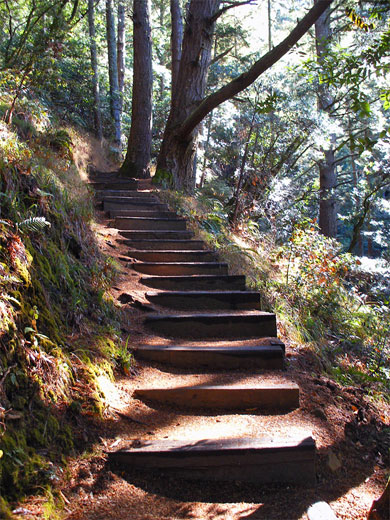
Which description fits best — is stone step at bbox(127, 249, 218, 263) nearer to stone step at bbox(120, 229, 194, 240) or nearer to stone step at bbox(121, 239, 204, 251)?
stone step at bbox(121, 239, 204, 251)

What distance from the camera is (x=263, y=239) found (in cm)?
998

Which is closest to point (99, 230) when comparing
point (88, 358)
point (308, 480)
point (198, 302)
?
point (198, 302)

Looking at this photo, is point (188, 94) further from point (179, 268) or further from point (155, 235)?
point (179, 268)

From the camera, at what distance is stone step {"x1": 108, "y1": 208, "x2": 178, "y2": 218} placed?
854cm

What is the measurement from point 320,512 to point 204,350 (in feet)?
6.28

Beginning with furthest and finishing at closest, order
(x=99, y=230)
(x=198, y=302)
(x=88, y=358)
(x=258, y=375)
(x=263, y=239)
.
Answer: (x=263, y=239) < (x=99, y=230) < (x=198, y=302) < (x=258, y=375) < (x=88, y=358)

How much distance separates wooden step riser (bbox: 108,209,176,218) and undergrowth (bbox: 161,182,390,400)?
450 mm

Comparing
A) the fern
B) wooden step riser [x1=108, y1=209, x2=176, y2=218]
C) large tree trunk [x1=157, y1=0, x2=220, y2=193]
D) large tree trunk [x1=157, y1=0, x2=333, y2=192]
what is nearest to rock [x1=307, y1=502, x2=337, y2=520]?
the fern

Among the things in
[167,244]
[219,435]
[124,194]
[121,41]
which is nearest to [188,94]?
[124,194]

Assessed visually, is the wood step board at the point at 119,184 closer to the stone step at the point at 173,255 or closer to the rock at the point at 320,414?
the stone step at the point at 173,255

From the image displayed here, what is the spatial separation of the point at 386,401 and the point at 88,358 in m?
3.38

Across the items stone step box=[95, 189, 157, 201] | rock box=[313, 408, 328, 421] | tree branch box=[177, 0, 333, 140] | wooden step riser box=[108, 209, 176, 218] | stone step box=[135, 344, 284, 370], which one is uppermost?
tree branch box=[177, 0, 333, 140]

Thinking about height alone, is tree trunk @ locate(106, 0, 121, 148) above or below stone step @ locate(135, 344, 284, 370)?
above

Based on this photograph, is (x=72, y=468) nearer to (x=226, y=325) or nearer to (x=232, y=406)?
(x=232, y=406)
